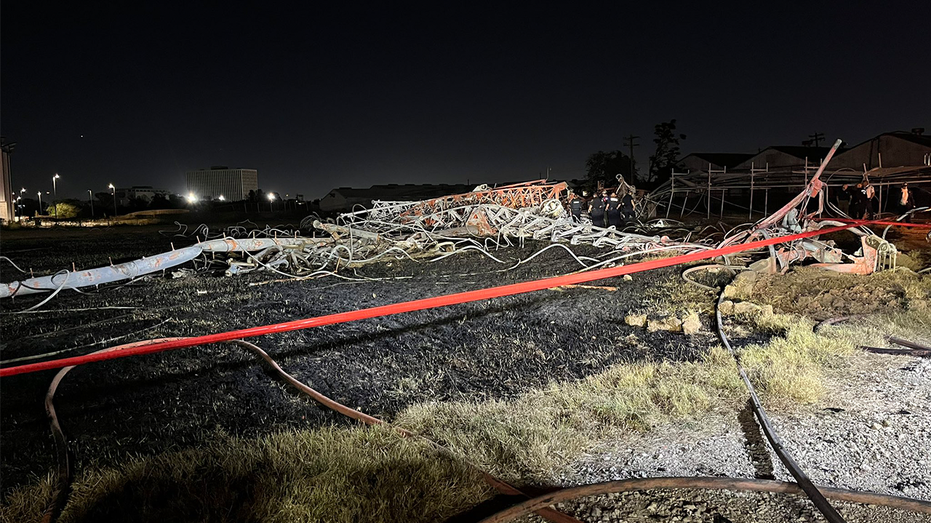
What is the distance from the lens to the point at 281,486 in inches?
87.5

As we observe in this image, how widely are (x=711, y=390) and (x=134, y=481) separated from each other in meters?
3.15

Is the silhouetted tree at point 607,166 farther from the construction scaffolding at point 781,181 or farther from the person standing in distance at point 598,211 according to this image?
the person standing in distance at point 598,211

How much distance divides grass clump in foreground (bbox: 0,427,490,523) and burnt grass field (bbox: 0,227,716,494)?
1.07ft

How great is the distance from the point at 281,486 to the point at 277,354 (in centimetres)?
226

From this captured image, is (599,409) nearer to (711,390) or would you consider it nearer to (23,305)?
(711,390)

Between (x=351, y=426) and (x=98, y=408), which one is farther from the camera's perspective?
(x=98, y=408)

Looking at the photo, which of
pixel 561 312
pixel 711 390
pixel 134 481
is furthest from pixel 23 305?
pixel 711 390

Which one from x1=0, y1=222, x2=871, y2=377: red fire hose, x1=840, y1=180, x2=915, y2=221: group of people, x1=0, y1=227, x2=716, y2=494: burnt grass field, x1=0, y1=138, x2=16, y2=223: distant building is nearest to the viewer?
x1=0, y1=222, x2=871, y2=377: red fire hose

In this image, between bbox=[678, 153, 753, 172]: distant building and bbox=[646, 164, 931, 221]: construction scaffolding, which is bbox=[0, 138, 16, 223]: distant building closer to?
bbox=[646, 164, 931, 221]: construction scaffolding

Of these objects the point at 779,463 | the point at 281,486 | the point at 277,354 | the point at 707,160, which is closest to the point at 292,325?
the point at 281,486

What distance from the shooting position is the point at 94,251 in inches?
535

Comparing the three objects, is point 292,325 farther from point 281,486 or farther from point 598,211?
point 598,211

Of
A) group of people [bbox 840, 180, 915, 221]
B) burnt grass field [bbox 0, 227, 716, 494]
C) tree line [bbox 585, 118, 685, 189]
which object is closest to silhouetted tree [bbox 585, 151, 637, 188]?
tree line [bbox 585, 118, 685, 189]

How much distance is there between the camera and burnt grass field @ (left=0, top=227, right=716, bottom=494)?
3057 mm
